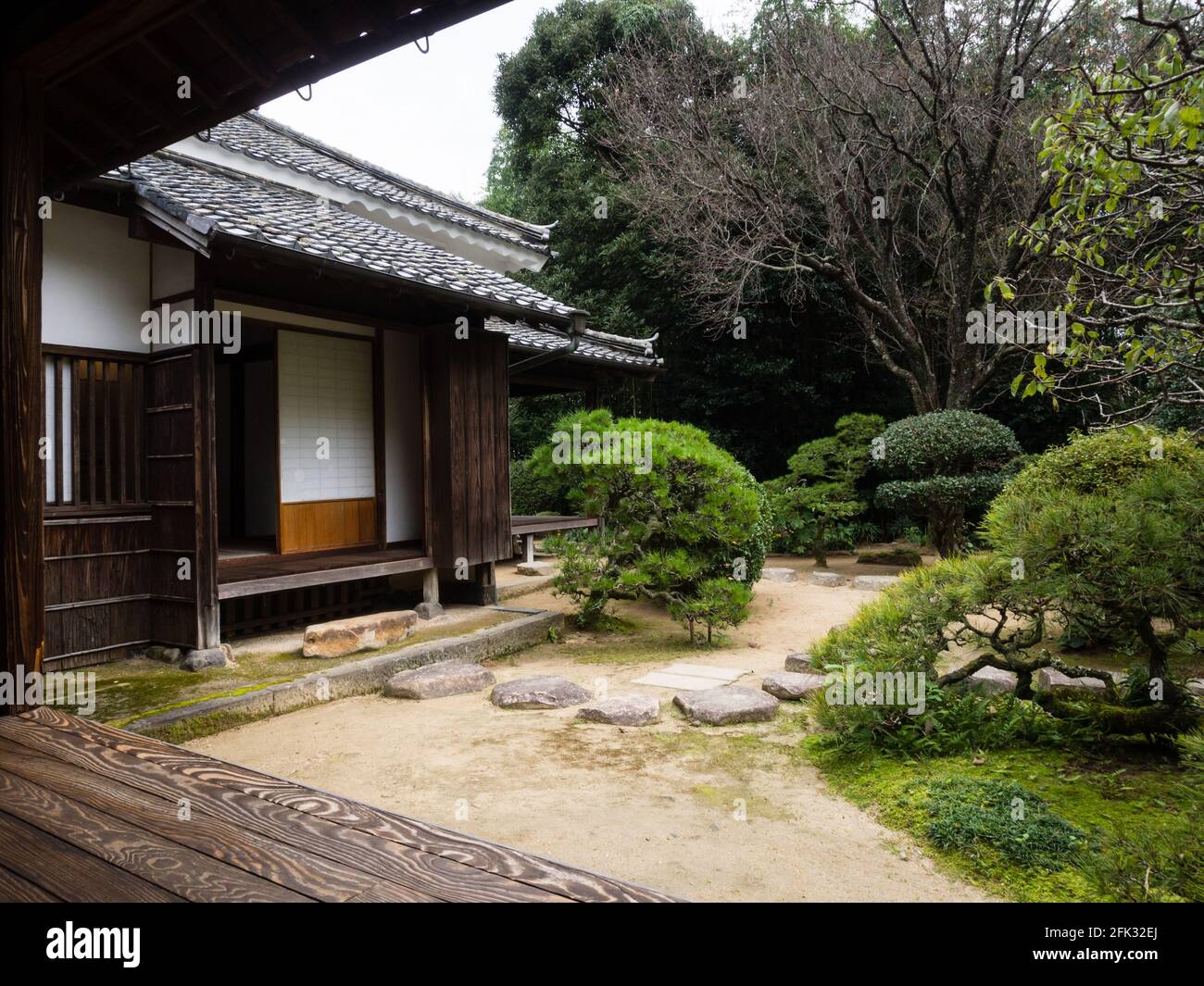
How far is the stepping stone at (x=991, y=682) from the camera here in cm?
490

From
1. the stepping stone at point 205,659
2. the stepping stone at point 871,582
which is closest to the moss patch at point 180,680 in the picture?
the stepping stone at point 205,659

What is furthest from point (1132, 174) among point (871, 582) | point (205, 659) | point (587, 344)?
point (587, 344)

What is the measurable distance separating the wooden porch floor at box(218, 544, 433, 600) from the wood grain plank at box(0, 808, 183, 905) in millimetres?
4359

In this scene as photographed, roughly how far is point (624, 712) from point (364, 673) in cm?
228

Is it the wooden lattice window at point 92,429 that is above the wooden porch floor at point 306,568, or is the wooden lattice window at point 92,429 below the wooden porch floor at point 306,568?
above

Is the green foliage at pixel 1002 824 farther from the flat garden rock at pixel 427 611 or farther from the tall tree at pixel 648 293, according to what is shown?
the tall tree at pixel 648 293

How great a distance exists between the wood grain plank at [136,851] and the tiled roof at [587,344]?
8.29 m

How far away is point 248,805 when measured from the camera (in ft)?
8.00

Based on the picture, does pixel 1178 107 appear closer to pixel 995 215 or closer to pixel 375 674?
pixel 375 674

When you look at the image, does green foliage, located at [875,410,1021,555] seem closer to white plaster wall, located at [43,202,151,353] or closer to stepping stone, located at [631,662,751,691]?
stepping stone, located at [631,662,751,691]

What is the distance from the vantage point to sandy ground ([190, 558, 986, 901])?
3.28 meters

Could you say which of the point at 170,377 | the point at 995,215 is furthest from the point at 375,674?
the point at 995,215
